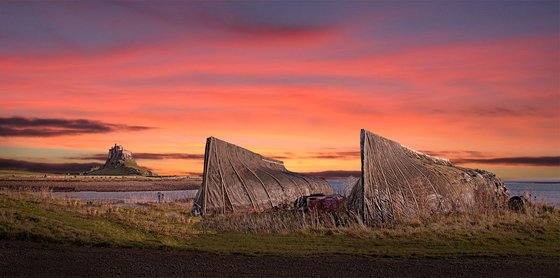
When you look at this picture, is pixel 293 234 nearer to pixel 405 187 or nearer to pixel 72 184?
pixel 405 187

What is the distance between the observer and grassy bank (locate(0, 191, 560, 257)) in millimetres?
24688

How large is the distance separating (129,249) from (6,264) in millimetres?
5014

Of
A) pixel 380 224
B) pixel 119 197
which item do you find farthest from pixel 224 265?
pixel 119 197

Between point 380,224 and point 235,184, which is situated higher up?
point 235,184

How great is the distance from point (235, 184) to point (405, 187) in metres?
13.9

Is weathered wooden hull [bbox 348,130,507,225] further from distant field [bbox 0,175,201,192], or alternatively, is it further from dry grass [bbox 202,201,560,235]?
distant field [bbox 0,175,201,192]

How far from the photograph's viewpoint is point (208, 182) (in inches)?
1730

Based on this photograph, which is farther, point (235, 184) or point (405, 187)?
point (235, 184)

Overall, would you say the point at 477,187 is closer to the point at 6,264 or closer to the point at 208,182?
the point at 208,182

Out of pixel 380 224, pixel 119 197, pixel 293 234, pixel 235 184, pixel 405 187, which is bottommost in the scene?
pixel 119 197

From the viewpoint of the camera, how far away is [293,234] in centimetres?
3023

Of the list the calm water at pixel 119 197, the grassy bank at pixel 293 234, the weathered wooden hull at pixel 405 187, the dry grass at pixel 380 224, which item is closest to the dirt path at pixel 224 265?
the grassy bank at pixel 293 234

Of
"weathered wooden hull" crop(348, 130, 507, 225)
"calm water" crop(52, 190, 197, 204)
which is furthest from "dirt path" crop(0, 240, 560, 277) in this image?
Result: "calm water" crop(52, 190, 197, 204)

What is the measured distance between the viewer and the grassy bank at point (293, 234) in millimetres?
24688
